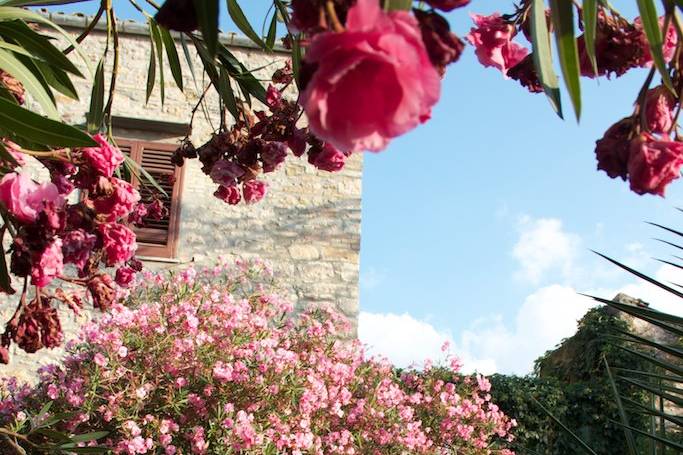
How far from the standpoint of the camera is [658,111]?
99 centimetres

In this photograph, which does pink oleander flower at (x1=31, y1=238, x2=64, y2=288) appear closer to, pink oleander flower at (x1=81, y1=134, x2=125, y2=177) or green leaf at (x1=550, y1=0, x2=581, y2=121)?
pink oleander flower at (x1=81, y1=134, x2=125, y2=177)

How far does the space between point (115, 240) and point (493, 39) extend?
831 millimetres

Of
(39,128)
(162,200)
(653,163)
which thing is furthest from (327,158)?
(162,200)

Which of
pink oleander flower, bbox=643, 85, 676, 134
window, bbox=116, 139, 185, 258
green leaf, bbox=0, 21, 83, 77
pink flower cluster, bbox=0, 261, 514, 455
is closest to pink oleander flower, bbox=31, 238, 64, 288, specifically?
green leaf, bbox=0, 21, 83, 77

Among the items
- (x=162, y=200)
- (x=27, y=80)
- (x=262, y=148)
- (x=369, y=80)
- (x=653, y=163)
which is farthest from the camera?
(x=162, y=200)

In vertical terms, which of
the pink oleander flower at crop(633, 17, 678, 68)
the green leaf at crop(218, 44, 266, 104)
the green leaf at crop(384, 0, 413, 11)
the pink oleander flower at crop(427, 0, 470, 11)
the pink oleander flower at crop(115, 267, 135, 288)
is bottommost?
the pink oleander flower at crop(115, 267, 135, 288)

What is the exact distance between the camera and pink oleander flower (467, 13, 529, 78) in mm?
1397

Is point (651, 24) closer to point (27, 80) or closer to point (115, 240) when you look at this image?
point (115, 240)

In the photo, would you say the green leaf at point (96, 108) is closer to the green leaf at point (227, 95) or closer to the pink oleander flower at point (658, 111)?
the green leaf at point (227, 95)

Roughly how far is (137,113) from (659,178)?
701cm

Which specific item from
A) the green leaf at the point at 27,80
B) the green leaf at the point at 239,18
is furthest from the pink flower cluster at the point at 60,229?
the green leaf at the point at 239,18

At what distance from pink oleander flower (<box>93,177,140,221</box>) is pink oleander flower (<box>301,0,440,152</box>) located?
0.94 metres

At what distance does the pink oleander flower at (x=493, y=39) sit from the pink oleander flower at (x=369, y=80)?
2.74ft

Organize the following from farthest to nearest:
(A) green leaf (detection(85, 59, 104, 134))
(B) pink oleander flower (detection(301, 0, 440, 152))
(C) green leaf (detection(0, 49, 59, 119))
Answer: (A) green leaf (detection(85, 59, 104, 134)) < (C) green leaf (detection(0, 49, 59, 119)) < (B) pink oleander flower (detection(301, 0, 440, 152))
